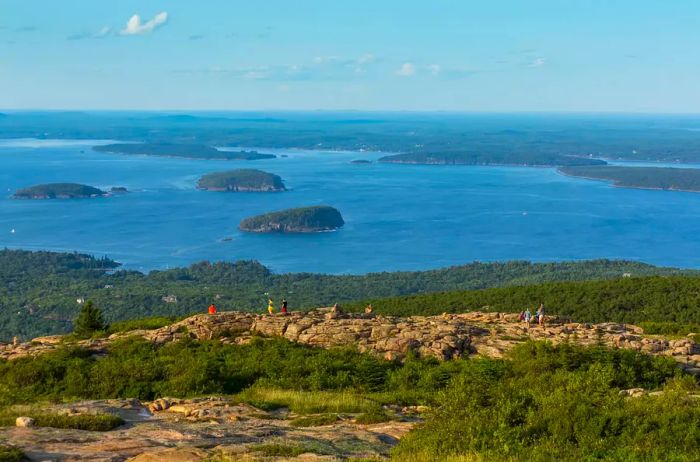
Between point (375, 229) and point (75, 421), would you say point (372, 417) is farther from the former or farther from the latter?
point (375, 229)

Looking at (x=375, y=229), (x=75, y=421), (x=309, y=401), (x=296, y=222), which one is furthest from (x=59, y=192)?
(x=75, y=421)

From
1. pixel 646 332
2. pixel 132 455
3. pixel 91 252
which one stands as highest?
pixel 132 455

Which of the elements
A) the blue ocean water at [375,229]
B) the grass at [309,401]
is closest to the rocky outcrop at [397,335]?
the grass at [309,401]

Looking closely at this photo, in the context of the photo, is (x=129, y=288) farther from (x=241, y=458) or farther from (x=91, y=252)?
(x=241, y=458)

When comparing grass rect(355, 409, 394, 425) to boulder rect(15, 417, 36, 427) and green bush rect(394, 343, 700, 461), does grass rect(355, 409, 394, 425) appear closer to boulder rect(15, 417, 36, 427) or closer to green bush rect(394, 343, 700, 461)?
green bush rect(394, 343, 700, 461)

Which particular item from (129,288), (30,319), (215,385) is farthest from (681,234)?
(215,385)
